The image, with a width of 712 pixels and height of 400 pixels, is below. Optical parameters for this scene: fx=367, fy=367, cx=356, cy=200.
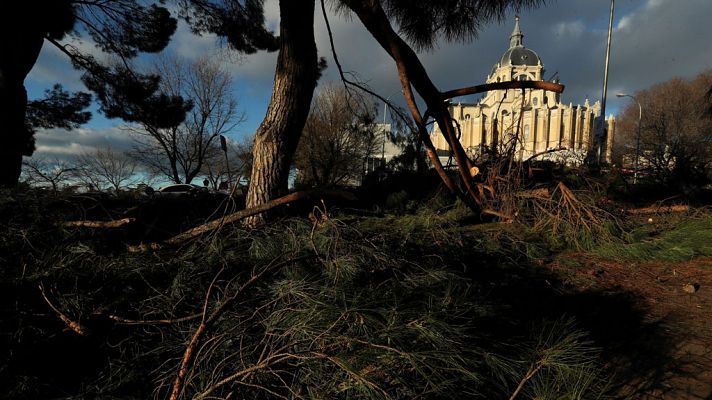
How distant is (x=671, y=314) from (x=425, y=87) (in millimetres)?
3212

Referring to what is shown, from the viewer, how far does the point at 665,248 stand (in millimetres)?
3389

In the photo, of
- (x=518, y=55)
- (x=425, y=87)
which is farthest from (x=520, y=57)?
(x=425, y=87)

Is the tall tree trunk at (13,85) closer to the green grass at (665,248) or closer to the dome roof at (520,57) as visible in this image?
the green grass at (665,248)

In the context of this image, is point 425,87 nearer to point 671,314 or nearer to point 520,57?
point 671,314

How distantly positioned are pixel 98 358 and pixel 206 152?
23396 mm

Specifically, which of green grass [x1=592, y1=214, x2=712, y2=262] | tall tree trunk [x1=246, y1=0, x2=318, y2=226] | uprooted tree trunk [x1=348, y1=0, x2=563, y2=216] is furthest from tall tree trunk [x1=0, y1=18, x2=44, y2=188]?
green grass [x1=592, y1=214, x2=712, y2=262]

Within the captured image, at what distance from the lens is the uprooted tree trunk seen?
4.11 m

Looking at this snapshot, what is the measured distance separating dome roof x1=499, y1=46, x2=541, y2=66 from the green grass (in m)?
88.1

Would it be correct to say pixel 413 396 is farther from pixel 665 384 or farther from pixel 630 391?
pixel 665 384

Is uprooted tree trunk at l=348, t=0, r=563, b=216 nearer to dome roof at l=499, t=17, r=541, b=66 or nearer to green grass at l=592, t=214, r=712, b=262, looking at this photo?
green grass at l=592, t=214, r=712, b=262

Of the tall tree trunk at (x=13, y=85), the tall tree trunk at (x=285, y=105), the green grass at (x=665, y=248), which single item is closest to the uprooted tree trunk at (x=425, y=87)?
the tall tree trunk at (x=285, y=105)

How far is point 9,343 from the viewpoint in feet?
4.78

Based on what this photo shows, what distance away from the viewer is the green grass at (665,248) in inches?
130

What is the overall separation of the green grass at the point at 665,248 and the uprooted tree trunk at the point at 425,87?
157 cm
